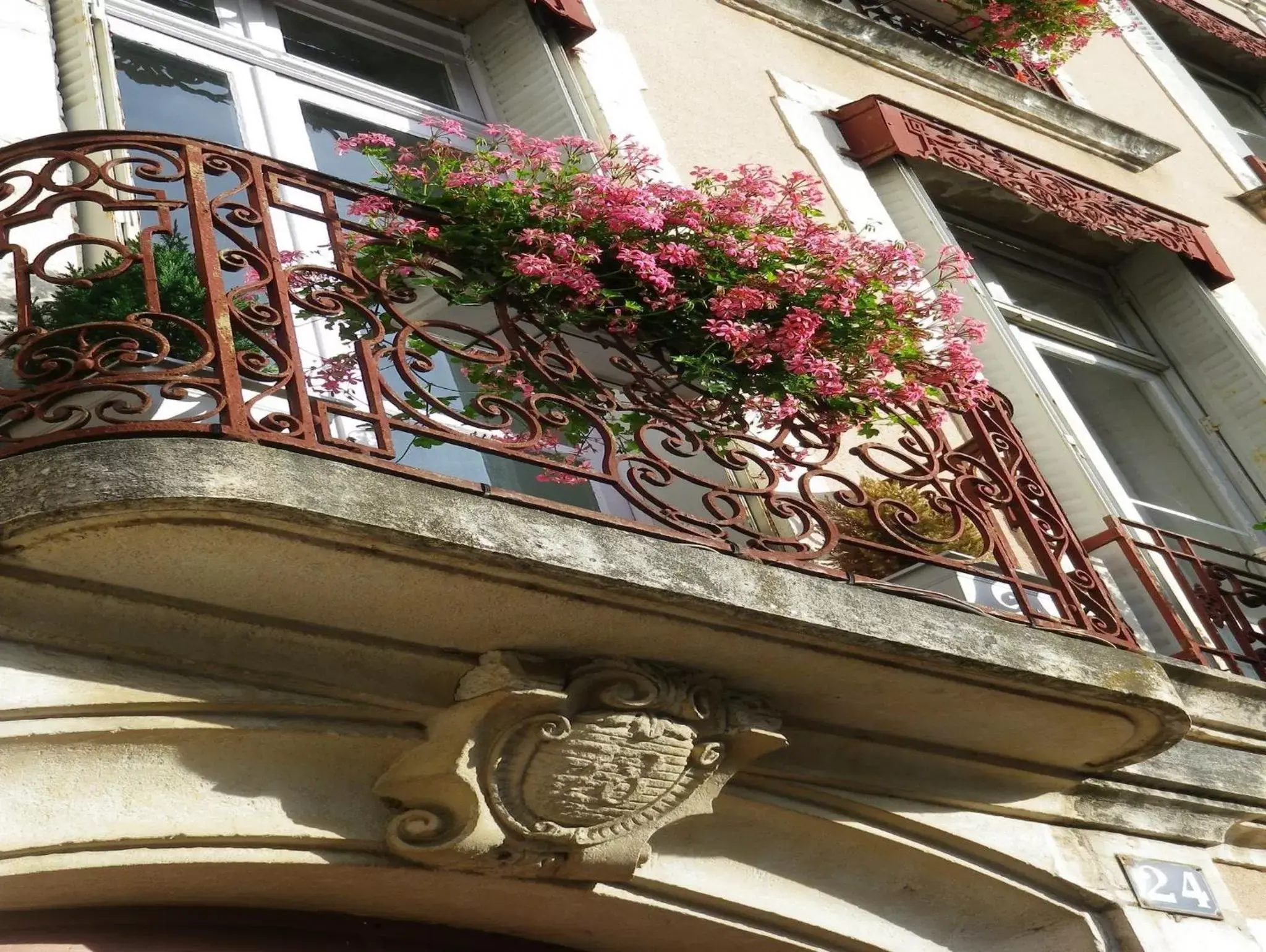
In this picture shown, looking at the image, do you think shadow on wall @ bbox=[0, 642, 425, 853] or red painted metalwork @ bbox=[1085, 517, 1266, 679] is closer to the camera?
shadow on wall @ bbox=[0, 642, 425, 853]

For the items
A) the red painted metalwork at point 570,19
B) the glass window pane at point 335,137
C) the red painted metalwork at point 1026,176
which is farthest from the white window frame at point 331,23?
the red painted metalwork at point 1026,176

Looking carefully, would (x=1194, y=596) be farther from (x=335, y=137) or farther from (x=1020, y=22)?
(x=1020, y=22)

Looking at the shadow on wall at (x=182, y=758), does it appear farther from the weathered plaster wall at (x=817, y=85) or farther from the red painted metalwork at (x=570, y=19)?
the red painted metalwork at (x=570, y=19)

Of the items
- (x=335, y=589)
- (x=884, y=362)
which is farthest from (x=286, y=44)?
(x=335, y=589)

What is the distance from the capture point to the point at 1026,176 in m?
6.43

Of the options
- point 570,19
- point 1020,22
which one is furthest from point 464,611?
point 1020,22

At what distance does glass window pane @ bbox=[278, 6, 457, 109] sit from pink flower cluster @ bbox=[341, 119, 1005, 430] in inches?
45.3

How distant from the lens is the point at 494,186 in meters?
3.97

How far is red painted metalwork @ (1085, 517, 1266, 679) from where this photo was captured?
4.60m

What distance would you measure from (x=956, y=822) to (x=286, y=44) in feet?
10.6

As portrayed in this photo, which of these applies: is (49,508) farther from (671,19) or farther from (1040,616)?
(671,19)

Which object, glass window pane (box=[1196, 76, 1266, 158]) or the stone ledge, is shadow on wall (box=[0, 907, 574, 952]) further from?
glass window pane (box=[1196, 76, 1266, 158])

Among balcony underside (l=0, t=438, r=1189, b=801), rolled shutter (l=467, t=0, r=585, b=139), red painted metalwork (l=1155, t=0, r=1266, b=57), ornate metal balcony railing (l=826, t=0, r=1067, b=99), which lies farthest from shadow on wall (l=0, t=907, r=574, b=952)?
red painted metalwork (l=1155, t=0, r=1266, b=57)

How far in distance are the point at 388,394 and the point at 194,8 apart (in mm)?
2490
